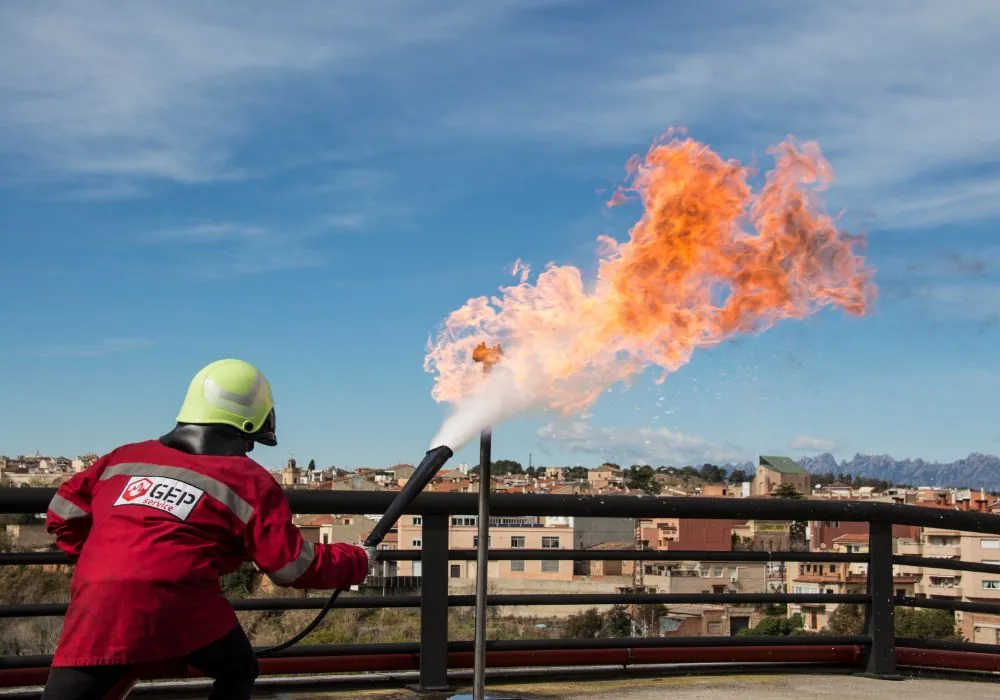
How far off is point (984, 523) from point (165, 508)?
6.97 m

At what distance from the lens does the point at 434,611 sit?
23.9ft

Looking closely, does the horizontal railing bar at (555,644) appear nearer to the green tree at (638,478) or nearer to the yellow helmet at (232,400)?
the green tree at (638,478)

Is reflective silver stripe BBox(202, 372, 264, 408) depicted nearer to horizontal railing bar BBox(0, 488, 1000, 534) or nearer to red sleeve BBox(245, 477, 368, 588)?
red sleeve BBox(245, 477, 368, 588)

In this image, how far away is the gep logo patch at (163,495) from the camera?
13.3ft

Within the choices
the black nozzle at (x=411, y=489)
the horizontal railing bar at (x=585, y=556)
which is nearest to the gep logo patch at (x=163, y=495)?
the black nozzle at (x=411, y=489)

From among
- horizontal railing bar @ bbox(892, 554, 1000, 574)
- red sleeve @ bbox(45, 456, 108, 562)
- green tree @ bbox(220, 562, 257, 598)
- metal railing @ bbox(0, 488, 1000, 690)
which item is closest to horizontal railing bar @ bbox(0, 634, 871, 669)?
metal railing @ bbox(0, 488, 1000, 690)

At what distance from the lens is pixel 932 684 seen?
8.35 m

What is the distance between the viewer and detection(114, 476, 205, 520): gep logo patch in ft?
13.3

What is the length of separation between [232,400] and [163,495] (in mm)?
552

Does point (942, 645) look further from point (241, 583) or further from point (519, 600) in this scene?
point (241, 583)

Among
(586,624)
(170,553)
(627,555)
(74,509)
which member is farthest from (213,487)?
(586,624)

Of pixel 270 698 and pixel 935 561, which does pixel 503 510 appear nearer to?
pixel 270 698

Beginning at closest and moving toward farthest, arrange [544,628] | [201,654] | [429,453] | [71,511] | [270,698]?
[201,654], [71,511], [429,453], [270,698], [544,628]

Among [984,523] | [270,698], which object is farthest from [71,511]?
[984,523]
